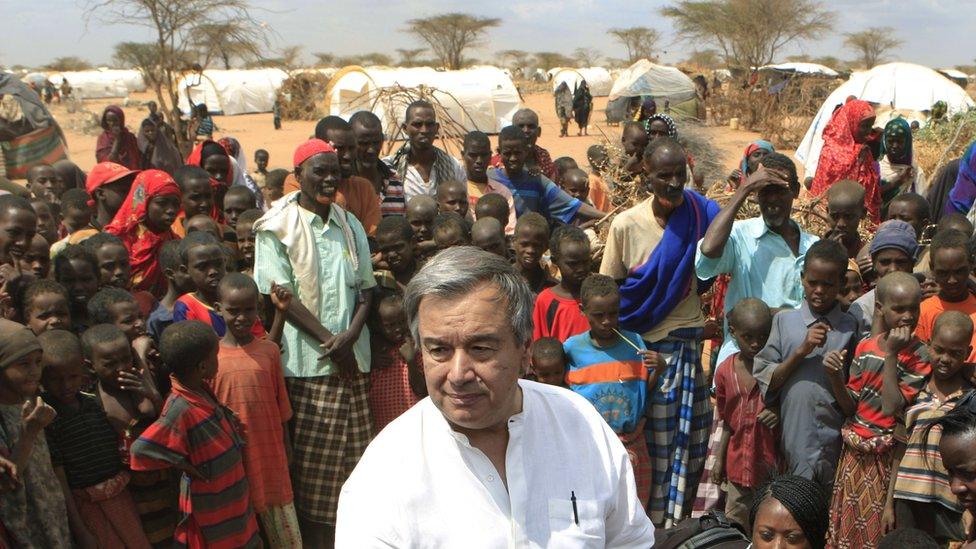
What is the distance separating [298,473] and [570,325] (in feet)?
4.71

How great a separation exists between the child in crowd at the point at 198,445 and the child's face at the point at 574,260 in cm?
156

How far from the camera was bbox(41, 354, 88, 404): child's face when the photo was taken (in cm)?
308

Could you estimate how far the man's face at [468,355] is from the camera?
5.56 ft

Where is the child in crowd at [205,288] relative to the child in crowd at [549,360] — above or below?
above

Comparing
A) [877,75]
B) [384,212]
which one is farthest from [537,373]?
[877,75]

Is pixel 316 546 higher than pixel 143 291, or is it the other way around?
pixel 143 291

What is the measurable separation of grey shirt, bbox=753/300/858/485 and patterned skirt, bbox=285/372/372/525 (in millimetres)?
1825

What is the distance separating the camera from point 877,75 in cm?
1908

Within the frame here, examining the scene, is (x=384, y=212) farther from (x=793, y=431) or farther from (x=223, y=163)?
(x=793, y=431)

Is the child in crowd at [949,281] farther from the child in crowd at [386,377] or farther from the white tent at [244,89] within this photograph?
the white tent at [244,89]

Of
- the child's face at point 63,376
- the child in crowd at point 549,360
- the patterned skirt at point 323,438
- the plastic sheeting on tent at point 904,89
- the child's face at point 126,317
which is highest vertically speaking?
the plastic sheeting on tent at point 904,89

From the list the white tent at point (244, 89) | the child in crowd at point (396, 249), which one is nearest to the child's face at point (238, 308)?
the child in crowd at point (396, 249)

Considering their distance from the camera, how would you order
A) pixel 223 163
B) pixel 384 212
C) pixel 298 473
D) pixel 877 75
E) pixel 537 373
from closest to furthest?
1. pixel 537 373
2. pixel 298 473
3. pixel 384 212
4. pixel 223 163
5. pixel 877 75

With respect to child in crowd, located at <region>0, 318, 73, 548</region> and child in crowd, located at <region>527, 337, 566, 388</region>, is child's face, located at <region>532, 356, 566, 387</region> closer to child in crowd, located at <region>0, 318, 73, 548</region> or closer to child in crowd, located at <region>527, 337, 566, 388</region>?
child in crowd, located at <region>527, 337, 566, 388</region>
